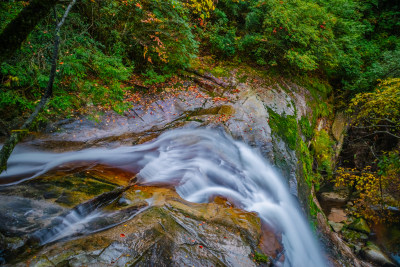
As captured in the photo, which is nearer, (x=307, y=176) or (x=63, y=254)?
(x=63, y=254)

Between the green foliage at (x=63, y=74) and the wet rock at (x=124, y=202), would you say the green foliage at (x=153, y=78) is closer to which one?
the green foliage at (x=63, y=74)

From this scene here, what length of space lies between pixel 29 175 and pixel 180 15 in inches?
256

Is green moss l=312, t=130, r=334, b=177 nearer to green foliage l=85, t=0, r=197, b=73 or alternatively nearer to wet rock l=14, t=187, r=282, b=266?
wet rock l=14, t=187, r=282, b=266

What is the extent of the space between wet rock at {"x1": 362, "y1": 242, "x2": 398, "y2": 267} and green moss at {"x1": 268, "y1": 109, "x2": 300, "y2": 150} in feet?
13.2

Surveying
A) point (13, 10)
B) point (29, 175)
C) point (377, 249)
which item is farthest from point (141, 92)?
point (377, 249)

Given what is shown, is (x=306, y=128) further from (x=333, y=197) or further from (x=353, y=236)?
(x=353, y=236)

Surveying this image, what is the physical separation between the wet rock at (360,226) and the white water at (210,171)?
132 inches

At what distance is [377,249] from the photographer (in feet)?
21.9

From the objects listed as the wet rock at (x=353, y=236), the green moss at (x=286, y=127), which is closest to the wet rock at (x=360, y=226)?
the wet rock at (x=353, y=236)

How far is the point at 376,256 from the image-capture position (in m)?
6.34

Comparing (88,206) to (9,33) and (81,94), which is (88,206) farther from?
(81,94)

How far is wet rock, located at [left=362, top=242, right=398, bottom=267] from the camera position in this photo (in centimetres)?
621

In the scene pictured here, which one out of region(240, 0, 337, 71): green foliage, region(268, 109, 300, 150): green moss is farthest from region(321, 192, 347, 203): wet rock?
region(240, 0, 337, 71): green foliage

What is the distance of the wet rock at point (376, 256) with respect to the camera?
621cm
